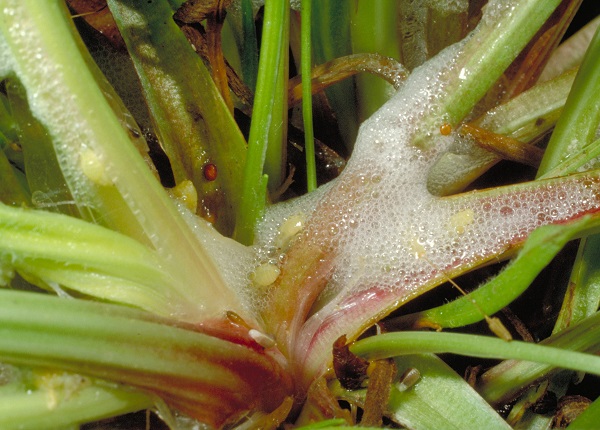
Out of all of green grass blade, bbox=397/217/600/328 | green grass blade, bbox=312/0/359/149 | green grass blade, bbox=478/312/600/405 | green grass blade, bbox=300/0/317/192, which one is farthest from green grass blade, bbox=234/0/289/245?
green grass blade, bbox=478/312/600/405

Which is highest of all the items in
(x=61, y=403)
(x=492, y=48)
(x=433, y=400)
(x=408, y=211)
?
(x=492, y=48)

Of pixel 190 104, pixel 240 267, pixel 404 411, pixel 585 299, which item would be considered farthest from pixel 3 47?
pixel 585 299

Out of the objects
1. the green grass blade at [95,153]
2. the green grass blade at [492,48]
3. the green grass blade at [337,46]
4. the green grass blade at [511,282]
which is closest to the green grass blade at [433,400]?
the green grass blade at [511,282]

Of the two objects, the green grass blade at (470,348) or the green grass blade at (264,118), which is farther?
the green grass blade at (264,118)

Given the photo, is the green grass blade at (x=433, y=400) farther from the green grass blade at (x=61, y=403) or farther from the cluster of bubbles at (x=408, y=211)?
the green grass blade at (x=61, y=403)

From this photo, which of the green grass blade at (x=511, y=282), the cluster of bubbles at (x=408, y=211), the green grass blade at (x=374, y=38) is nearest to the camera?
the green grass blade at (x=511, y=282)

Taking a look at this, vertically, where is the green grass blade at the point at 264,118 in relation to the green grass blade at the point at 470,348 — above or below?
above

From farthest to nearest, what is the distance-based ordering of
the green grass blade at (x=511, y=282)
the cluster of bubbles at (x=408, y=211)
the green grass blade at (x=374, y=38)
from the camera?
the green grass blade at (x=374, y=38) → the cluster of bubbles at (x=408, y=211) → the green grass blade at (x=511, y=282)

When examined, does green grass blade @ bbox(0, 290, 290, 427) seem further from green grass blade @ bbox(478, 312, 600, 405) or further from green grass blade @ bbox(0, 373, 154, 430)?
green grass blade @ bbox(478, 312, 600, 405)

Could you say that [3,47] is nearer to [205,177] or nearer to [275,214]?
[205,177]

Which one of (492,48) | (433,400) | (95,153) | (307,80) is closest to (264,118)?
(307,80)

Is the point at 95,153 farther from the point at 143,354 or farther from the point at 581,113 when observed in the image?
the point at 581,113

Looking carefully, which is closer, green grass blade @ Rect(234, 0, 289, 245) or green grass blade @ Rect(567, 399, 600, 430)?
green grass blade @ Rect(567, 399, 600, 430)
